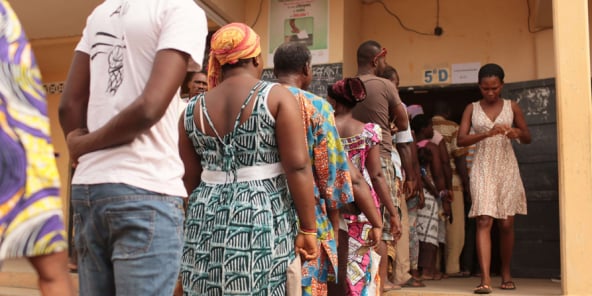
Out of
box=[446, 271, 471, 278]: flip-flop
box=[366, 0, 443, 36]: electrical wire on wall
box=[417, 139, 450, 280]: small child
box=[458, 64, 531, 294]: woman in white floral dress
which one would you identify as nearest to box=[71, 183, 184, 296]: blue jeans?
box=[458, 64, 531, 294]: woman in white floral dress

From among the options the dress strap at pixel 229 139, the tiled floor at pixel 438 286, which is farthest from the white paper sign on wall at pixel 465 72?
the dress strap at pixel 229 139

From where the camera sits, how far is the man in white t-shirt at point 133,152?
1902mm

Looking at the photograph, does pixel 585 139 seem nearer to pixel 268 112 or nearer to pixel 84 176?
pixel 268 112

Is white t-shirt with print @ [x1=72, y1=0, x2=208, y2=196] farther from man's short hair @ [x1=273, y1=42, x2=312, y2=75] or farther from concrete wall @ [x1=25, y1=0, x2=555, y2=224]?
concrete wall @ [x1=25, y1=0, x2=555, y2=224]

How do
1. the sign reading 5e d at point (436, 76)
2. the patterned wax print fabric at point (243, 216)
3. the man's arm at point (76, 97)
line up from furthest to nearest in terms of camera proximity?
the sign reading 5e d at point (436, 76) → the patterned wax print fabric at point (243, 216) → the man's arm at point (76, 97)

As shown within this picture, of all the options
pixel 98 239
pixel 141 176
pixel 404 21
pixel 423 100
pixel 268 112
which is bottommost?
pixel 98 239

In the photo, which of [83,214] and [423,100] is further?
[423,100]

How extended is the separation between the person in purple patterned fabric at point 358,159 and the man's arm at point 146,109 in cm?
232

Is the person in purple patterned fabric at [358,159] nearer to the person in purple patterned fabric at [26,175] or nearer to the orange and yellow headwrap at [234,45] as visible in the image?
the orange and yellow headwrap at [234,45]

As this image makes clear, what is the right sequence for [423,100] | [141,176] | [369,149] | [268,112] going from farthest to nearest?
1. [423,100]
2. [369,149]
3. [268,112]
4. [141,176]

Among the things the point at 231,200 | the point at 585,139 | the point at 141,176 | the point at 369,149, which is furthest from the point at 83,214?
the point at 585,139

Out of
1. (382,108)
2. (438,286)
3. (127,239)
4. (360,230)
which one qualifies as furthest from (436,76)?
(127,239)

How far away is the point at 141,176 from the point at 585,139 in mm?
4187

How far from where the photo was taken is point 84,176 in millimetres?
1987
